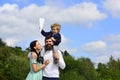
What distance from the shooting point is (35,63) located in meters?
12.1

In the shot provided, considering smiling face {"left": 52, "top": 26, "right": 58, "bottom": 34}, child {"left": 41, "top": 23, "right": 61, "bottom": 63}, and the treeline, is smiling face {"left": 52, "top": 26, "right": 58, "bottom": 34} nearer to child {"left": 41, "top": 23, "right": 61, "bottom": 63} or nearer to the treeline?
child {"left": 41, "top": 23, "right": 61, "bottom": 63}

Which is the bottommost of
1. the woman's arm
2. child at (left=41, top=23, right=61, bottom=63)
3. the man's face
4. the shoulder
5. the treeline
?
the woman's arm

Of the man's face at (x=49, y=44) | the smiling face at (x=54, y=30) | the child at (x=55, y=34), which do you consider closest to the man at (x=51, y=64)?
the man's face at (x=49, y=44)

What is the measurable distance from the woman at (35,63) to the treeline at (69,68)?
164ft

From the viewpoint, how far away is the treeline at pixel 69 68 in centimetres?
6891

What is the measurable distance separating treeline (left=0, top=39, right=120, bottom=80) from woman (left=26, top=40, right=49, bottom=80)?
49.9 metres

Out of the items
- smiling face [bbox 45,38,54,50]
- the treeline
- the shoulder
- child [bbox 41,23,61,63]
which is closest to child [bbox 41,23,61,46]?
child [bbox 41,23,61,63]

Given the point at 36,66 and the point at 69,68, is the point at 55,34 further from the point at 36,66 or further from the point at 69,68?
the point at 69,68

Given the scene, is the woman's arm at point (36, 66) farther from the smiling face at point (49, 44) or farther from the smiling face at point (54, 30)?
the smiling face at point (54, 30)

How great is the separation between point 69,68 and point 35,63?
6296 cm

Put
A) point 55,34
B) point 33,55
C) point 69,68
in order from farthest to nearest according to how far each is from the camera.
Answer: point 69,68 < point 55,34 < point 33,55

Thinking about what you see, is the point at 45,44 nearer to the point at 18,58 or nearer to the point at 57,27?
the point at 57,27

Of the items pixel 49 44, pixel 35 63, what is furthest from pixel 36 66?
pixel 49 44

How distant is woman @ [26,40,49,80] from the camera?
12.0 m
